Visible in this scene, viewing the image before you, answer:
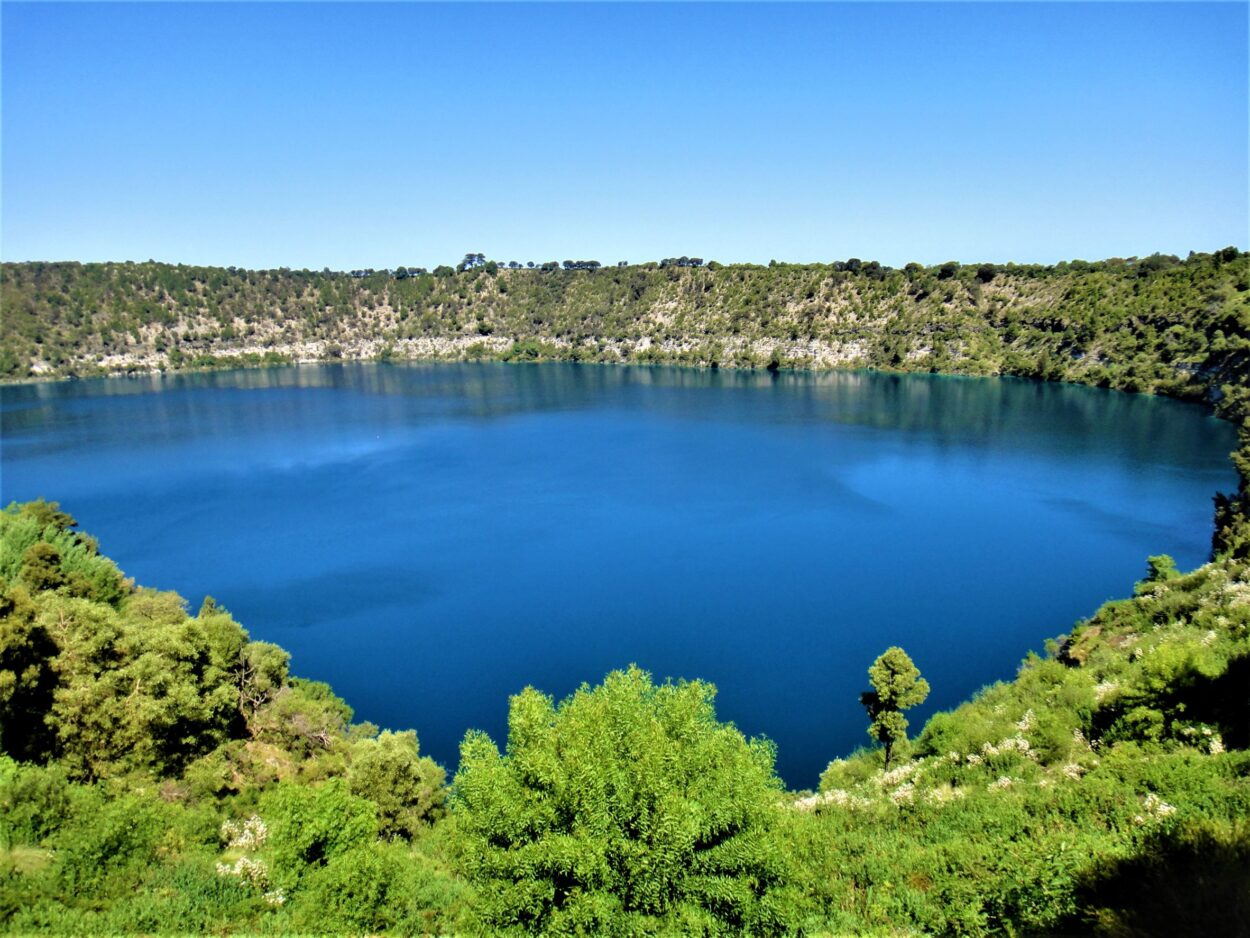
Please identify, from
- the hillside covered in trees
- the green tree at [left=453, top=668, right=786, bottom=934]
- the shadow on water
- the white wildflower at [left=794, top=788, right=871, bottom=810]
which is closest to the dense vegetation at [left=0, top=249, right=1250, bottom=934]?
the green tree at [left=453, top=668, right=786, bottom=934]

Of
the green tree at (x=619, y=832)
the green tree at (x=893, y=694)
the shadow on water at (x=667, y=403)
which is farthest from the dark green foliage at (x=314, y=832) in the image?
the shadow on water at (x=667, y=403)

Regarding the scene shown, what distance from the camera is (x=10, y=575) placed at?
3138 cm

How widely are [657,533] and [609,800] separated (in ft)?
144

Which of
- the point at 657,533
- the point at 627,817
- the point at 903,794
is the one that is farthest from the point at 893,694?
the point at 657,533

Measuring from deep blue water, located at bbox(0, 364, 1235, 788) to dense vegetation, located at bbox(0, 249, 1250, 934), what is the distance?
6.91 metres

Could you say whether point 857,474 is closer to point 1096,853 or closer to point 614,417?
point 614,417

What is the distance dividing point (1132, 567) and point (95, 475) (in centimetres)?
9810

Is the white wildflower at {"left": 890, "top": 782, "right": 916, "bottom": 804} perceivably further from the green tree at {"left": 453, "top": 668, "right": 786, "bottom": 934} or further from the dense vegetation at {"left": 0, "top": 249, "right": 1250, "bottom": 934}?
Answer: the green tree at {"left": 453, "top": 668, "right": 786, "bottom": 934}

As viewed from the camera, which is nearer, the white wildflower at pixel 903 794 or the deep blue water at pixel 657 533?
the white wildflower at pixel 903 794

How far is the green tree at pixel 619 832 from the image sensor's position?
1184 cm

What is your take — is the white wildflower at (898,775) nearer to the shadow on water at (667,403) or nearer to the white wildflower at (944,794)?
the white wildflower at (944,794)

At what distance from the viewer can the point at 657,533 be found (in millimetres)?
56594

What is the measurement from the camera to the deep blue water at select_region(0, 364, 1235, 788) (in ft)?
118

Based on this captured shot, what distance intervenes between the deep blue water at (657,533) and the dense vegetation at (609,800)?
691 cm
